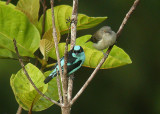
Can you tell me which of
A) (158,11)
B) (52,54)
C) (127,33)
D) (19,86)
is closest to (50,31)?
(52,54)

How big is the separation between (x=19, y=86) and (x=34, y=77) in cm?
7

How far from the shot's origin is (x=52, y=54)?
1.60 metres

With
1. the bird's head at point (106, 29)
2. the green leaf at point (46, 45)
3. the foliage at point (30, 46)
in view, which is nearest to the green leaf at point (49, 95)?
the foliage at point (30, 46)

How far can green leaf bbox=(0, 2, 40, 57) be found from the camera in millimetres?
1482

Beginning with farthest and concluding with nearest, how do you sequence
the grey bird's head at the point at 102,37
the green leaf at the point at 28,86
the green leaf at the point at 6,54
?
the grey bird's head at the point at 102,37 < the green leaf at the point at 6,54 < the green leaf at the point at 28,86

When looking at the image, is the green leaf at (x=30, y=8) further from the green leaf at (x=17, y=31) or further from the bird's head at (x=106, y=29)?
the bird's head at (x=106, y=29)

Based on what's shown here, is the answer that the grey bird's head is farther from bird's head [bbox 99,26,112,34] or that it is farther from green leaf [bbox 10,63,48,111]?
green leaf [bbox 10,63,48,111]

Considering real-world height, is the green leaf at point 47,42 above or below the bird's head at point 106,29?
above

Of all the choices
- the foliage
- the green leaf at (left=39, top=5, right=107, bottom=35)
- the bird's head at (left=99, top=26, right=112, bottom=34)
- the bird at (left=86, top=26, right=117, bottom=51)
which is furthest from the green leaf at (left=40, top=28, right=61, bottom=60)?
the bird's head at (left=99, top=26, right=112, bottom=34)

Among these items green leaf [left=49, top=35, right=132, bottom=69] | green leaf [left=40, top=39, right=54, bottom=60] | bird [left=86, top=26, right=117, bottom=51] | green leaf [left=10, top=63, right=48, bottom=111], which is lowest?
bird [left=86, top=26, right=117, bottom=51]

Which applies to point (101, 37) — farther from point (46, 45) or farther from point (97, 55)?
point (46, 45)

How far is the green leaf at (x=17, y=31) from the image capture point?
4.86 ft

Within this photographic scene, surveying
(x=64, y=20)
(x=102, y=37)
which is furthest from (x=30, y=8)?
(x=102, y=37)

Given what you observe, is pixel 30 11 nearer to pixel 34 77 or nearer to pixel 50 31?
pixel 50 31
